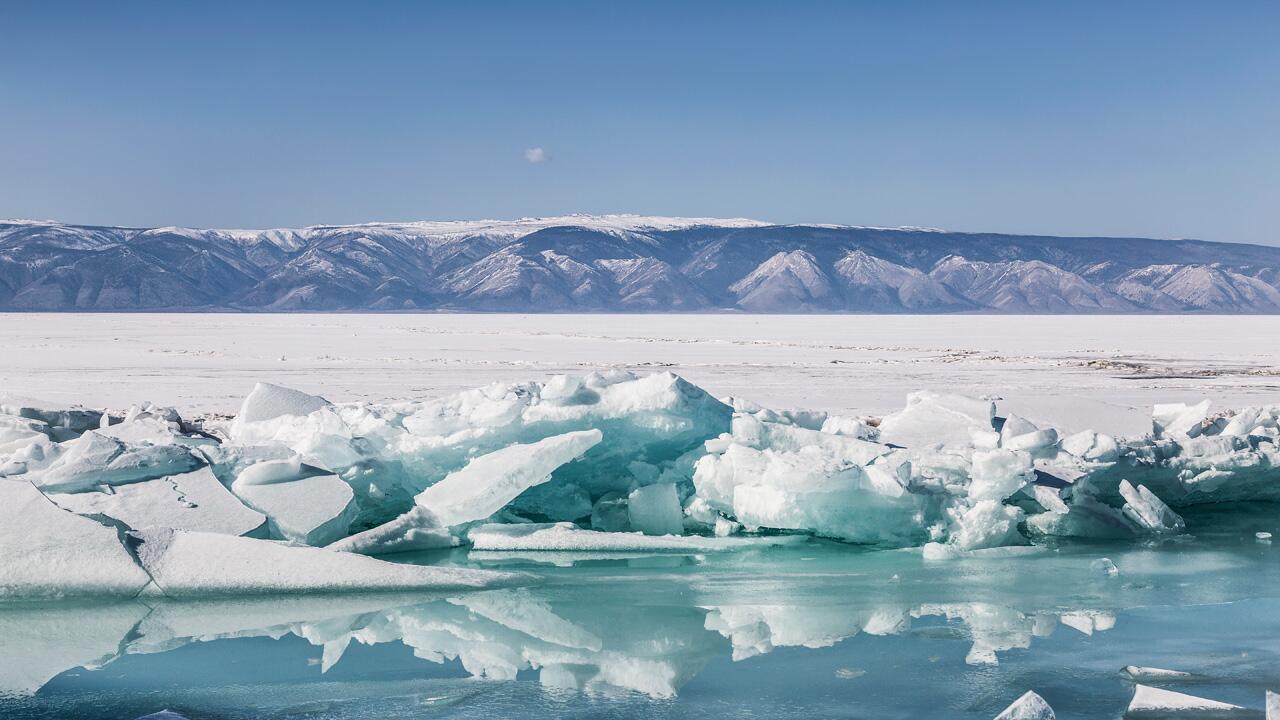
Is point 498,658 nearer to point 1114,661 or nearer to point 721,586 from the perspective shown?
point 721,586

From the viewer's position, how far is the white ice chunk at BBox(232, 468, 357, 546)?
5605 millimetres

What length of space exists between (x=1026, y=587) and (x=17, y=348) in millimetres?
25180

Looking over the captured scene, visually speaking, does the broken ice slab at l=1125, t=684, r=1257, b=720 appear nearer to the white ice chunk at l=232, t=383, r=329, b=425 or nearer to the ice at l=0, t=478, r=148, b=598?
the ice at l=0, t=478, r=148, b=598

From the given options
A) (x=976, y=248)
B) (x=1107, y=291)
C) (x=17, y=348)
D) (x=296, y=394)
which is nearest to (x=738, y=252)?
(x=976, y=248)

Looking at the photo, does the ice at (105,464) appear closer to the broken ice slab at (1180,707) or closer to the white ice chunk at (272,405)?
the white ice chunk at (272,405)

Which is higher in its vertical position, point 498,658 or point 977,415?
point 977,415

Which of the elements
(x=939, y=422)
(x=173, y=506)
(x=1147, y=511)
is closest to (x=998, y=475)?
(x=1147, y=511)

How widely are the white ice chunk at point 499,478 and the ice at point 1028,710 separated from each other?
3021 mm

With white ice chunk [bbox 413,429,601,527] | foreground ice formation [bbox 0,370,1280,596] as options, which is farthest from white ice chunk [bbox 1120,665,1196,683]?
white ice chunk [bbox 413,429,601,527]

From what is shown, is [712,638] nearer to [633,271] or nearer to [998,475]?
[998,475]

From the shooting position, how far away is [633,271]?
172 m

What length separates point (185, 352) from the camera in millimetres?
23578

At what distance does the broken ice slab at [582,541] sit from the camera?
19.8ft

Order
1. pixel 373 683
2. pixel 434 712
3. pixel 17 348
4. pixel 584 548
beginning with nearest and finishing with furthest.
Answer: pixel 434 712
pixel 373 683
pixel 584 548
pixel 17 348
